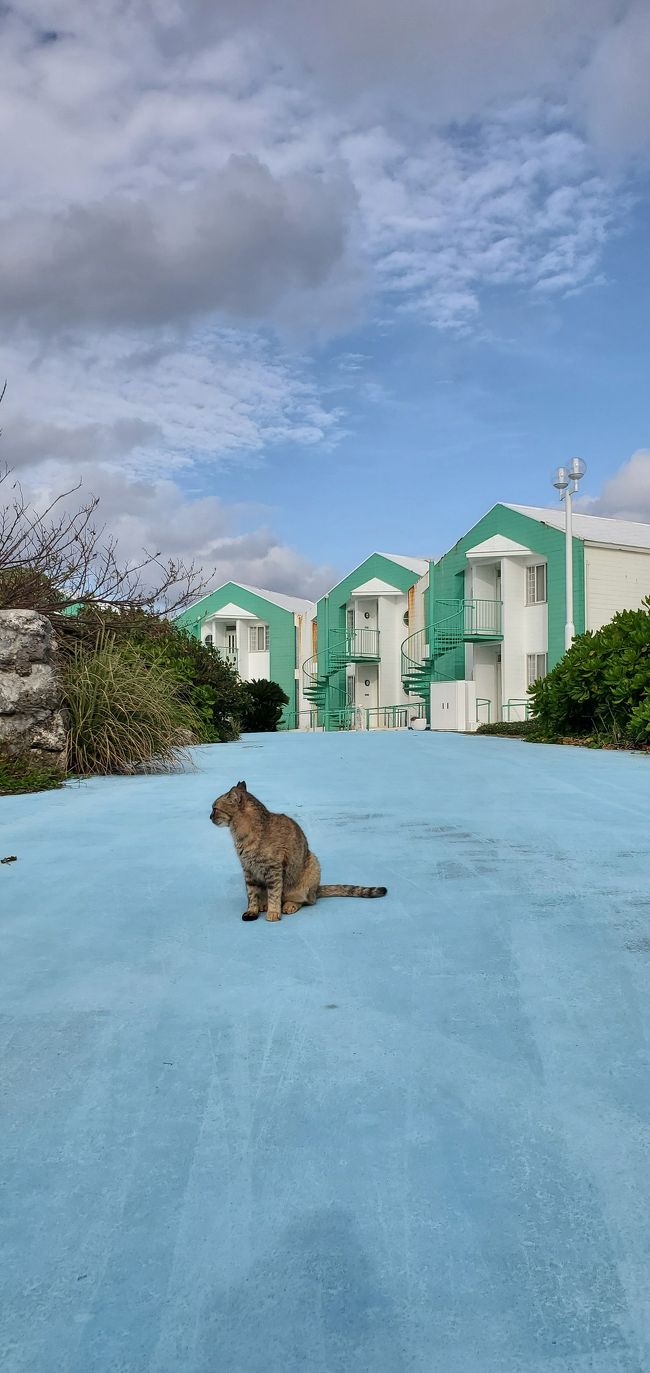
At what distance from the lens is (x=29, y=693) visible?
28.4 feet

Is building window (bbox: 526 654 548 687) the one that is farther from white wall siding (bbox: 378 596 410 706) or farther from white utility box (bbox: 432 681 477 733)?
white wall siding (bbox: 378 596 410 706)

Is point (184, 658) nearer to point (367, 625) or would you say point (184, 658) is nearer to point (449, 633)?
point (449, 633)

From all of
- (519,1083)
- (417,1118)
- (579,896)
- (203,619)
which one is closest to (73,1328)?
(417,1118)

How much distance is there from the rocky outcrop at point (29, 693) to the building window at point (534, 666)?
766 inches

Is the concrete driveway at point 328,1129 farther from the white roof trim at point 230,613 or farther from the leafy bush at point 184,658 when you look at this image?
the white roof trim at point 230,613

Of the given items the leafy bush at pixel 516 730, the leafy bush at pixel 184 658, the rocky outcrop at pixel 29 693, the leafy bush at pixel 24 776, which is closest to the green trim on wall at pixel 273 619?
the leafy bush at pixel 516 730

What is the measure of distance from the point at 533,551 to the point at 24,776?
66.3 feet

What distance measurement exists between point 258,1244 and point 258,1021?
0.99 meters

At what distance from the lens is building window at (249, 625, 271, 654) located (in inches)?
1540

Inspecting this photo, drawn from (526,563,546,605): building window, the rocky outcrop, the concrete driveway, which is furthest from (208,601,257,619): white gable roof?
the concrete driveway

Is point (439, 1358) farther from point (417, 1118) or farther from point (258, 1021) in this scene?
point (258, 1021)

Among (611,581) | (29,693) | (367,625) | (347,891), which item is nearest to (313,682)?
(367,625)

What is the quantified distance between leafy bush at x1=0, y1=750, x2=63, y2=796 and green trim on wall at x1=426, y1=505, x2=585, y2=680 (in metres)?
16.5

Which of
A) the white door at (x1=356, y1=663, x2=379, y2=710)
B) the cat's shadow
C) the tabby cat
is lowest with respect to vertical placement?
the cat's shadow
